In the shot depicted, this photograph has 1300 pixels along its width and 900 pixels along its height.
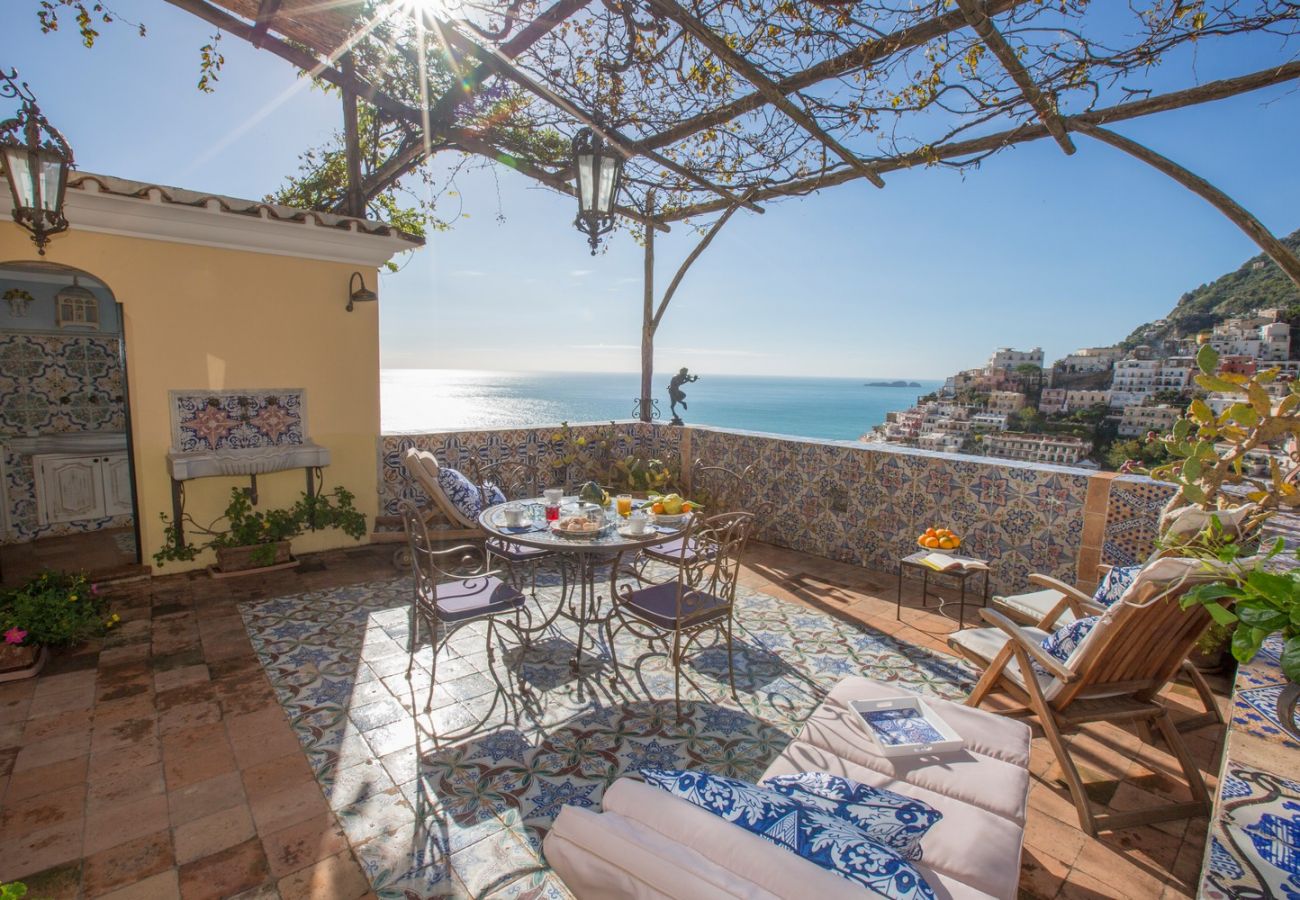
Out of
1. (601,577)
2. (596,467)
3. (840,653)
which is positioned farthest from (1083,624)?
(596,467)

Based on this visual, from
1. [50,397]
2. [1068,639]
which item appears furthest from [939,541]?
[50,397]

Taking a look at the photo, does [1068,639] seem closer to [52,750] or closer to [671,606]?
[671,606]

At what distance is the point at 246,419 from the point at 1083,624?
5.42m

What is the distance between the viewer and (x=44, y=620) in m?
3.21

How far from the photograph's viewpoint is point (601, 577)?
471 cm

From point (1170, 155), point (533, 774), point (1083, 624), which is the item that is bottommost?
point (533, 774)

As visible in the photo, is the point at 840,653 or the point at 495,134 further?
the point at 495,134

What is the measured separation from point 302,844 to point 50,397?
5789mm

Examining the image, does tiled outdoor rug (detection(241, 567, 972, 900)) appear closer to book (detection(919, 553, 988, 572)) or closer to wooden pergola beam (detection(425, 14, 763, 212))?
book (detection(919, 553, 988, 572))

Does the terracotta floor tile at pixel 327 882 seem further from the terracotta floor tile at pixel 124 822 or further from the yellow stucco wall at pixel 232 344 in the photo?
the yellow stucco wall at pixel 232 344

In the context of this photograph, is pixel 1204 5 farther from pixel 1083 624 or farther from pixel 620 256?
pixel 620 256

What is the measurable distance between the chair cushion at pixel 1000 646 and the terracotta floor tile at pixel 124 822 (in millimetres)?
3157

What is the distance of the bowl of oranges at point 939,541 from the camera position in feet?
13.2

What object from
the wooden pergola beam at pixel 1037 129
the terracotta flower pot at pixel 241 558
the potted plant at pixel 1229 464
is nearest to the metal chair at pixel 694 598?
the potted plant at pixel 1229 464
